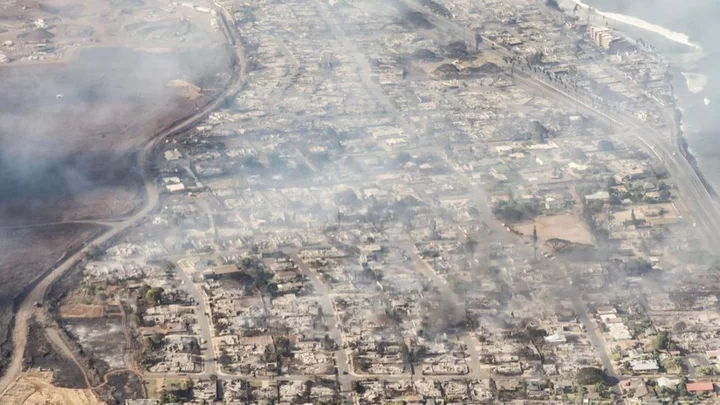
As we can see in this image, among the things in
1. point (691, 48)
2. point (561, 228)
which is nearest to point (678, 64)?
point (691, 48)

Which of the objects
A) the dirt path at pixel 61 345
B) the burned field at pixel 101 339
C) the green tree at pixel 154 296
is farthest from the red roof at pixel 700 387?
the dirt path at pixel 61 345

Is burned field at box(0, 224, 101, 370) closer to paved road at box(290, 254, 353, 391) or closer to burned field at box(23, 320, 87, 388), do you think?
burned field at box(23, 320, 87, 388)

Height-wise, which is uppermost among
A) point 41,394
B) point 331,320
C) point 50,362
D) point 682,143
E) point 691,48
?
point 331,320

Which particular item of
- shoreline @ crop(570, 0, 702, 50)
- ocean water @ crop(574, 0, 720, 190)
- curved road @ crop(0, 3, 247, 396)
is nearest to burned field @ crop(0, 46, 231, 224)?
curved road @ crop(0, 3, 247, 396)

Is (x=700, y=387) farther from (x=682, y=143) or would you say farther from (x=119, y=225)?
(x=119, y=225)

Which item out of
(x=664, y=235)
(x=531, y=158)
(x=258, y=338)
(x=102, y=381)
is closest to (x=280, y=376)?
(x=258, y=338)
